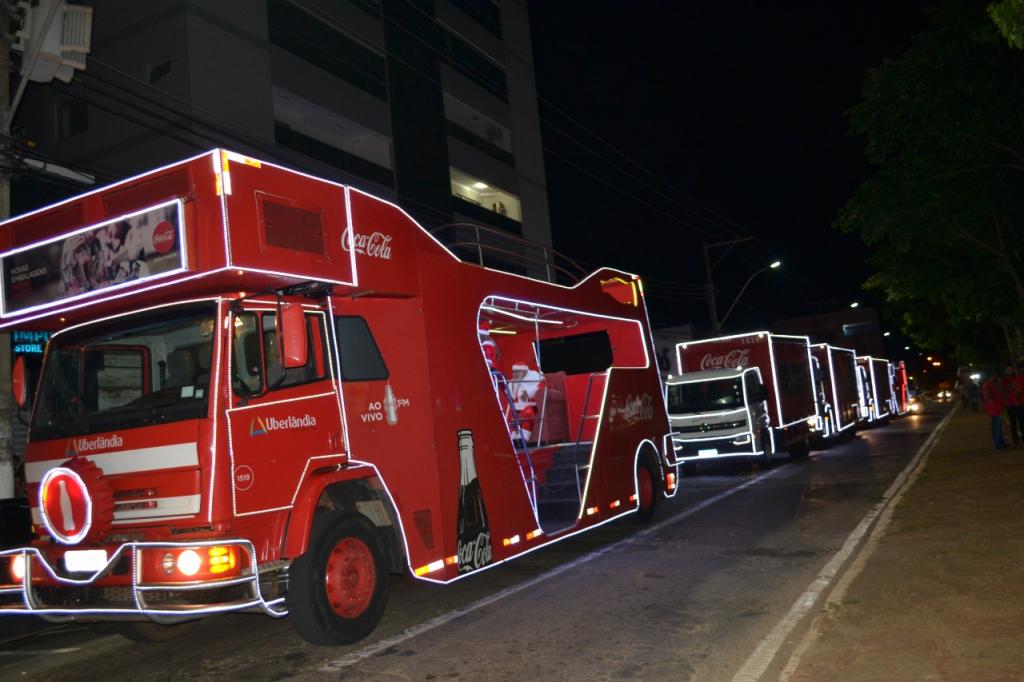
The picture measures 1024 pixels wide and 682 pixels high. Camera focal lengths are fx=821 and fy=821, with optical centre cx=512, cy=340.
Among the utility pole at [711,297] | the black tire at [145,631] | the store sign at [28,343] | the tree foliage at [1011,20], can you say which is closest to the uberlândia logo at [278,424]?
the black tire at [145,631]

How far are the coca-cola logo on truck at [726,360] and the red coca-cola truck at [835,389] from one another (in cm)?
461

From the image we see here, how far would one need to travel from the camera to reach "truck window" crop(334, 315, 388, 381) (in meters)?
6.48

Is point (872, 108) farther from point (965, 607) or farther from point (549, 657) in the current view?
point (549, 657)

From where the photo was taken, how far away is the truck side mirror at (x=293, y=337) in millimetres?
5547

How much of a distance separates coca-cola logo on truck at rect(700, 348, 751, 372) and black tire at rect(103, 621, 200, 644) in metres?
14.8

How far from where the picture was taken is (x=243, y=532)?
544 centimetres

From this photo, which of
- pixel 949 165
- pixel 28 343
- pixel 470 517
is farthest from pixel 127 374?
pixel 949 165

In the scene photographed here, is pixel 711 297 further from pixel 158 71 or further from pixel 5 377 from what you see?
pixel 5 377

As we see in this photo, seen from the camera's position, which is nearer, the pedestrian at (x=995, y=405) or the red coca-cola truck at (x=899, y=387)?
the pedestrian at (x=995, y=405)

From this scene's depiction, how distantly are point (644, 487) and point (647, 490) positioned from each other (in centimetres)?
13

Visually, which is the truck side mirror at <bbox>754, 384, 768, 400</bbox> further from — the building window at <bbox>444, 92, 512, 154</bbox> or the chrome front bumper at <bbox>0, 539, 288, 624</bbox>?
the building window at <bbox>444, 92, 512, 154</bbox>

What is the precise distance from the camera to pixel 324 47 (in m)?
25.3

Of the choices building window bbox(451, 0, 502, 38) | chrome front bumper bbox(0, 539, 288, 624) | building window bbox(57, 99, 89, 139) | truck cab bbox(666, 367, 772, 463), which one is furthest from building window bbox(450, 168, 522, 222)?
chrome front bumper bbox(0, 539, 288, 624)

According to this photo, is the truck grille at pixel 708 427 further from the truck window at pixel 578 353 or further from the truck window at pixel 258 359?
the truck window at pixel 258 359
